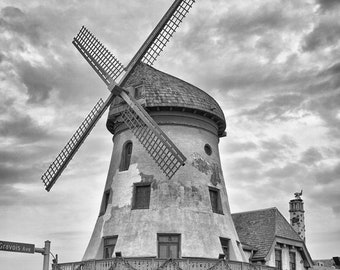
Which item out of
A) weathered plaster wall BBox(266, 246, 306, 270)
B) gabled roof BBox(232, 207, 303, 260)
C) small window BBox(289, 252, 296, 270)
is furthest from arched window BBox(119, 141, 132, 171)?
small window BBox(289, 252, 296, 270)

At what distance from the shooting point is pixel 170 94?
26.7 metres

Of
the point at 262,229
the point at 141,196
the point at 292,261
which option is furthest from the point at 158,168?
the point at 292,261

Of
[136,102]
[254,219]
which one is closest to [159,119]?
[136,102]

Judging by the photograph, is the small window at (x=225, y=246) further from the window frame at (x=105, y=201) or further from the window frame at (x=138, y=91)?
the window frame at (x=138, y=91)

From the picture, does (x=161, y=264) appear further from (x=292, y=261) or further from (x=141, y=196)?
(x=292, y=261)

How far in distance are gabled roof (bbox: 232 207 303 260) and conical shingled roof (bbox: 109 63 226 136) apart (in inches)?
277

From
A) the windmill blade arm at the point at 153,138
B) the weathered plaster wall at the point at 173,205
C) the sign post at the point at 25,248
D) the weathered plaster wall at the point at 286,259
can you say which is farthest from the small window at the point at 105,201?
the sign post at the point at 25,248

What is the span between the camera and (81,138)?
27.6m

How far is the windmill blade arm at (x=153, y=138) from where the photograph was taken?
24.6m

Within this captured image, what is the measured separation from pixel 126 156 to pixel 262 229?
9.72 m

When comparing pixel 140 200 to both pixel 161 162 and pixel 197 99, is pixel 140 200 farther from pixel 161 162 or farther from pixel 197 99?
pixel 197 99

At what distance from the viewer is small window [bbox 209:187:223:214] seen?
87.5 ft

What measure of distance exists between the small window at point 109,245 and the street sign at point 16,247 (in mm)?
8585

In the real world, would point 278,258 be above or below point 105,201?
below
